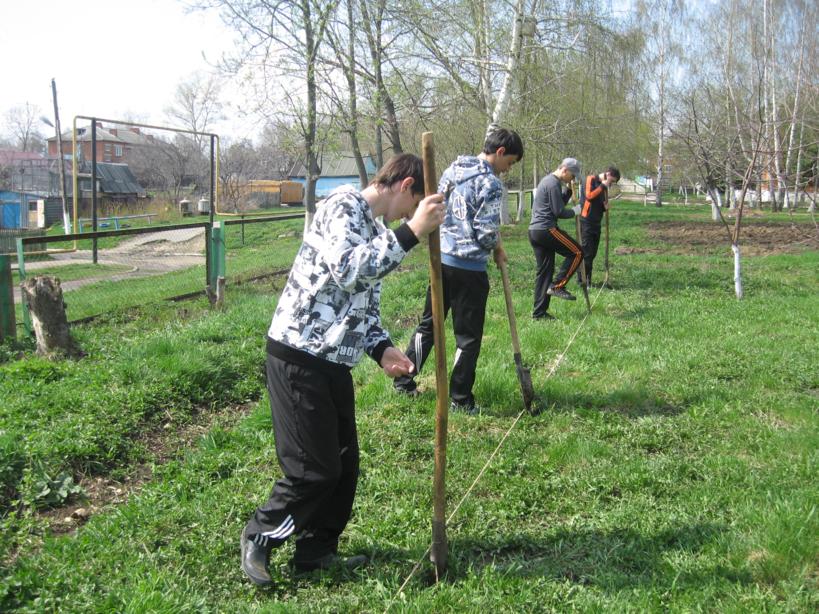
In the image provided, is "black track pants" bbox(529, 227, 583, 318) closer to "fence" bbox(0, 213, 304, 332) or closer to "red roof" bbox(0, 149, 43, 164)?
"fence" bbox(0, 213, 304, 332)

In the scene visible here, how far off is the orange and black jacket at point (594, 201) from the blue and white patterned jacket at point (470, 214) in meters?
5.61

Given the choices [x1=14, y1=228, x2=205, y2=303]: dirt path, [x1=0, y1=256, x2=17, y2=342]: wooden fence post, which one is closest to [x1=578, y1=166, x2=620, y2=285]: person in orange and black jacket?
[x1=14, y1=228, x2=205, y2=303]: dirt path

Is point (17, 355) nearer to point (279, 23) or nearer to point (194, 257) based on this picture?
Result: point (279, 23)

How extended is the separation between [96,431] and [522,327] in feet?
14.9

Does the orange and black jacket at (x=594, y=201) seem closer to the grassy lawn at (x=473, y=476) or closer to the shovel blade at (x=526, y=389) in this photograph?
the grassy lawn at (x=473, y=476)

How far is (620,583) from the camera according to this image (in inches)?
120

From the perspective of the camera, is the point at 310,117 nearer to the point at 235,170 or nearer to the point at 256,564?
the point at 256,564

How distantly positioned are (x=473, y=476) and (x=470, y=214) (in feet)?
6.67

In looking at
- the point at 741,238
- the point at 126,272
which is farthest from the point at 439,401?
the point at 741,238

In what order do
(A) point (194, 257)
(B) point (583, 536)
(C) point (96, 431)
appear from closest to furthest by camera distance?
(B) point (583, 536)
(C) point (96, 431)
(A) point (194, 257)

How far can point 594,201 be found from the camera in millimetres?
10617

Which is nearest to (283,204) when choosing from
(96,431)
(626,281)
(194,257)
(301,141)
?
(194,257)

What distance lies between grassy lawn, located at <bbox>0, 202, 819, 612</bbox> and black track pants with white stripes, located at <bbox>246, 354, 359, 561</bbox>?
32 cm

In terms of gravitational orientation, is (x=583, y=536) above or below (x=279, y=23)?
below
